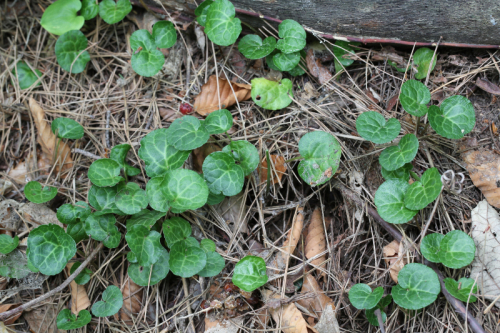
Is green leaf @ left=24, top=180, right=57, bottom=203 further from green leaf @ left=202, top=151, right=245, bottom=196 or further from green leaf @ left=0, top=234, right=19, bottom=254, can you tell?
green leaf @ left=202, top=151, right=245, bottom=196

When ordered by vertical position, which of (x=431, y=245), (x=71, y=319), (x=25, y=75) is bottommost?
(x=71, y=319)

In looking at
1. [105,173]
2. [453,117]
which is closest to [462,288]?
[453,117]

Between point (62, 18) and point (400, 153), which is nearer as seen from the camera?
point (400, 153)

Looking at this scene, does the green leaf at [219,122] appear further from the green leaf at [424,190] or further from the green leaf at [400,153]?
the green leaf at [424,190]

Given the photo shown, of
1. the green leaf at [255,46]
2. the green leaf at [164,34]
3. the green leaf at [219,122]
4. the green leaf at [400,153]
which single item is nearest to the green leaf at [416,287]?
the green leaf at [400,153]

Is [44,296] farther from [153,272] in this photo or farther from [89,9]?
[89,9]

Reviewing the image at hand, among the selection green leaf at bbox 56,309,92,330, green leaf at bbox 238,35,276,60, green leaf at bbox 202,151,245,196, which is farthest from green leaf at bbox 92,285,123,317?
green leaf at bbox 238,35,276,60
